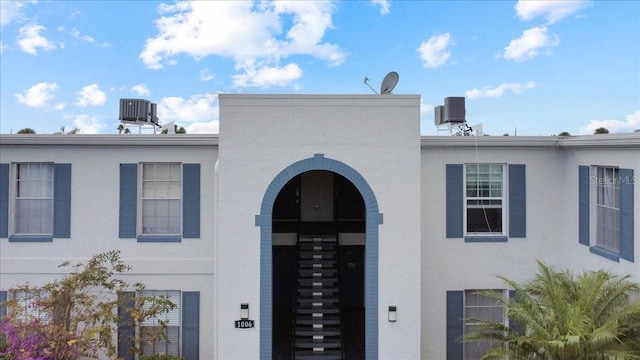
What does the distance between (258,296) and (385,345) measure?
319cm

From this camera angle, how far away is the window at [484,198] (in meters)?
13.4

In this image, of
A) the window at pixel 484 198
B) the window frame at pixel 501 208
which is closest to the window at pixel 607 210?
the window frame at pixel 501 208

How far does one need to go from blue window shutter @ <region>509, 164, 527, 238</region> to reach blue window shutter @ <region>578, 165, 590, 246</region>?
1.34 m

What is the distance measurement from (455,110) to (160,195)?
8851mm

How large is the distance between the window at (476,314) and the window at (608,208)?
10.1 feet

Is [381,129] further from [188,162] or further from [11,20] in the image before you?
[11,20]

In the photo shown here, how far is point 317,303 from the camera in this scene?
1362cm

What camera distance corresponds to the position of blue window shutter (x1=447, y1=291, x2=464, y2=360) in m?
13.2

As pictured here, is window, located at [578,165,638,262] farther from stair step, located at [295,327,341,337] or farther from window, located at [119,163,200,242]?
window, located at [119,163,200,242]

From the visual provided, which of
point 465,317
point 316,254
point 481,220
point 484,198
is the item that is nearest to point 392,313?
point 465,317

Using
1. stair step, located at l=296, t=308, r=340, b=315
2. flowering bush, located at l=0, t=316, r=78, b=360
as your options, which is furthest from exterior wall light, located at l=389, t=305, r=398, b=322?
flowering bush, located at l=0, t=316, r=78, b=360

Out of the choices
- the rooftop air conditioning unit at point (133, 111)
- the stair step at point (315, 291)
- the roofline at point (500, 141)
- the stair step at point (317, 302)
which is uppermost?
the rooftop air conditioning unit at point (133, 111)

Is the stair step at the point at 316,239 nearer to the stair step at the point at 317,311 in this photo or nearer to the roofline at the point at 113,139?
the stair step at the point at 317,311

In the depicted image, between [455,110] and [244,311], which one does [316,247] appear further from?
[455,110]
